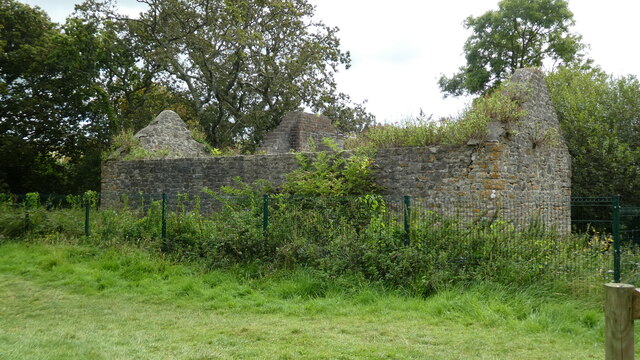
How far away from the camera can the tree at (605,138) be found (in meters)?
16.8

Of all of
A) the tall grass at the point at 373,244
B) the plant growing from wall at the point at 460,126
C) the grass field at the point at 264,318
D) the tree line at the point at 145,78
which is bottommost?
the grass field at the point at 264,318

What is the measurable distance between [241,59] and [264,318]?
19.9m

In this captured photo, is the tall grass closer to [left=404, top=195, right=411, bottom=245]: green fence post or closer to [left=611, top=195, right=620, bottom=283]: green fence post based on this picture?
[left=404, top=195, right=411, bottom=245]: green fence post

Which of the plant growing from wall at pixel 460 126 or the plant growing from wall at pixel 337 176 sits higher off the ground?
the plant growing from wall at pixel 460 126

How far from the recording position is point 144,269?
9.12 metres

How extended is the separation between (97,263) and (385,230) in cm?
551

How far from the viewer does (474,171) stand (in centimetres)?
977

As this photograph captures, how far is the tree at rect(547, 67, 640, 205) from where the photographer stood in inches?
659

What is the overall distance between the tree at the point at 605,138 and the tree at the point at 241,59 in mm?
12473

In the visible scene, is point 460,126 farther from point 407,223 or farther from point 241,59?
point 241,59

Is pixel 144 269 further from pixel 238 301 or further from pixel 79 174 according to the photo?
pixel 79 174

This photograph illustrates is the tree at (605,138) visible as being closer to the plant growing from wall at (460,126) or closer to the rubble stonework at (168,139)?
the plant growing from wall at (460,126)

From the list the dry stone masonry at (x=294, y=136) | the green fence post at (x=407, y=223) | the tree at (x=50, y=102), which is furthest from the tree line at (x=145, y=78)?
the green fence post at (x=407, y=223)

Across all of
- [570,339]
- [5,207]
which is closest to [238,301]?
[570,339]
